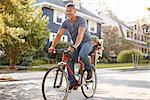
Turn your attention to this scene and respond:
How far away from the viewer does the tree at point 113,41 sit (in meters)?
51.4

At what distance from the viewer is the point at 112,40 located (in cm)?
5216

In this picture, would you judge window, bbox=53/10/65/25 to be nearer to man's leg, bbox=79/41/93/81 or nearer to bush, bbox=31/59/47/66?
bush, bbox=31/59/47/66

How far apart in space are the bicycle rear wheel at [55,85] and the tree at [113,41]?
44.6 metres

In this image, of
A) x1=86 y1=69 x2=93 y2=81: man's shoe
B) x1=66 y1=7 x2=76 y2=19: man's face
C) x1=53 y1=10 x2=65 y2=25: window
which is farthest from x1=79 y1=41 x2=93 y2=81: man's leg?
x1=53 y1=10 x2=65 y2=25: window

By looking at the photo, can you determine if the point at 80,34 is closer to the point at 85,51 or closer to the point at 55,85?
the point at 85,51

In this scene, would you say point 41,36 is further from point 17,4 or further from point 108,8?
point 108,8

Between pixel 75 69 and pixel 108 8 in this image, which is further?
pixel 108 8

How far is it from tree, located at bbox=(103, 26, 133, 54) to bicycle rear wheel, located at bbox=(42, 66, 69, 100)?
1757 inches

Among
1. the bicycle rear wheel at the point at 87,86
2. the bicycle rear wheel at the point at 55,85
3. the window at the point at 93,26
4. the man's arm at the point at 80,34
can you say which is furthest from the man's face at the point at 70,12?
the window at the point at 93,26

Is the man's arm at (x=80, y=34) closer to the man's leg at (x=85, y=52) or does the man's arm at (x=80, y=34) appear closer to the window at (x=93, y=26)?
the man's leg at (x=85, y=52)

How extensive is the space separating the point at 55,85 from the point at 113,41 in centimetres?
4618

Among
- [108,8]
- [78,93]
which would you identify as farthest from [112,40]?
[78,93]

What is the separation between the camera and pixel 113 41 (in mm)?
52031

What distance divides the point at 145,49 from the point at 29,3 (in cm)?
5399
